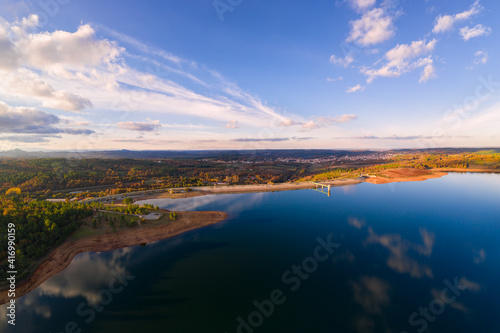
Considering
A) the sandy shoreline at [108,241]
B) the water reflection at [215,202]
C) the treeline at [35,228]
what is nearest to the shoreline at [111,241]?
the sandy shoreline at [108,241]

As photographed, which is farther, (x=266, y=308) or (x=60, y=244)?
(x=60, y=244)

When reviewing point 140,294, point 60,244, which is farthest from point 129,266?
point 60,244

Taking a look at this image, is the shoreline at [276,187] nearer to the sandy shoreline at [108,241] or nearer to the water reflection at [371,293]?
the sandy shoreline at [108,241]

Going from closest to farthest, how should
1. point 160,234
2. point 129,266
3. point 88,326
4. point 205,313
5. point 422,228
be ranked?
1. point 88,326
2. point 205,313
3. point 129,266
4. point 160,234
5. point 422,228

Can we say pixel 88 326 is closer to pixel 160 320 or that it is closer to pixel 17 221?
pixel 160 320

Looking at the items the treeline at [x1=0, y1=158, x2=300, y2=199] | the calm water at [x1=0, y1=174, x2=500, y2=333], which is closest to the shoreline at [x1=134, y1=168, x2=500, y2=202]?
Result: the treeline at [x1=0, y1=158, x2=300, y2=199]

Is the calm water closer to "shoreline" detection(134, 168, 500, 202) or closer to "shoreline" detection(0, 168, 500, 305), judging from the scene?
"shoreline" detection(0, 168, 500, 305)
